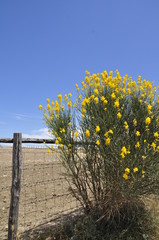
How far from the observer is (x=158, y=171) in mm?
3773

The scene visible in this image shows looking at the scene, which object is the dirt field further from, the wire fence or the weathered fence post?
the weathered fence post

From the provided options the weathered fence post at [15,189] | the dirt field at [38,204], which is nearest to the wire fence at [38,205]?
the dirt field at [38,204]

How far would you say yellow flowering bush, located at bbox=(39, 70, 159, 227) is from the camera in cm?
365

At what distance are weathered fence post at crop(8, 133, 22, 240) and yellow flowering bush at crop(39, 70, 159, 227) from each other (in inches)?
28.2

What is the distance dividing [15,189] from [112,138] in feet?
6.65

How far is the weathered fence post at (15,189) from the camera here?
426 cm

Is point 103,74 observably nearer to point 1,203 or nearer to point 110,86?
point 110,86

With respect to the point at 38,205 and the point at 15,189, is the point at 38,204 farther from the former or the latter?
the point at 15,189

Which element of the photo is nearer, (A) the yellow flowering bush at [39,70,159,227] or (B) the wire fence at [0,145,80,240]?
(A) the yellow flowering bush at [39,70,159,227]

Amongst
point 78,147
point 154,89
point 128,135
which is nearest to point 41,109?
point 78,147

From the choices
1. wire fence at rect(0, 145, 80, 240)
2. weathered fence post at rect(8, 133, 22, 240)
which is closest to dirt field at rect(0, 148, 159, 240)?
wire fence at rect(0, 145, 80, 240)

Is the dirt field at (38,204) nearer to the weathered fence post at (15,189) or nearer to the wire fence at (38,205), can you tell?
the wire fence at (38,205)

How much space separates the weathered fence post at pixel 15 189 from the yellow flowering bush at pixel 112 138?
2.35ft

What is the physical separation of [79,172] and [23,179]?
394 cm
